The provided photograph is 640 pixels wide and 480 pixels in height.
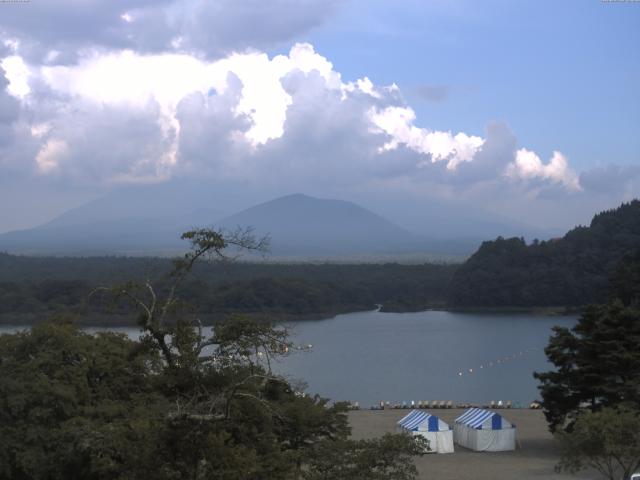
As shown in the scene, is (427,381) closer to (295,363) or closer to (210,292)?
(295,363)

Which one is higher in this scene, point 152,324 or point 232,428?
point 152,324

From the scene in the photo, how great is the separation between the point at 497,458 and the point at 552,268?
151ft

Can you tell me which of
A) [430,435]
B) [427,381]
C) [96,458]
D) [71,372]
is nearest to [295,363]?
[427,381]

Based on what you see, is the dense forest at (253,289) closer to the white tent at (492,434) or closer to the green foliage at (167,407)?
the white tent at (492,434)

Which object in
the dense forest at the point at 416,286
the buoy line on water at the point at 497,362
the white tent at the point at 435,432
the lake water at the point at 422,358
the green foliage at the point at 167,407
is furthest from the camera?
the dense forest at the point at 416,286

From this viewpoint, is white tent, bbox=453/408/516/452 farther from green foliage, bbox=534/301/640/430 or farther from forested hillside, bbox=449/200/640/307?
forested hillside, bbox=449/200/640/307

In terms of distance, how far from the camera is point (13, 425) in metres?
9.80

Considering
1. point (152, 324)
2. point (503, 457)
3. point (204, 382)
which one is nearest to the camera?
point (152, 324)

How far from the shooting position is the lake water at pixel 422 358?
25.6 metres

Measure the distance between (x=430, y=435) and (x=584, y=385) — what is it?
272 centimetres

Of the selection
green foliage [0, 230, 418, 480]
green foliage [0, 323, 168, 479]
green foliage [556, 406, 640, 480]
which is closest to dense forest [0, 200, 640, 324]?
green foliage [0, 323, 168, 479]

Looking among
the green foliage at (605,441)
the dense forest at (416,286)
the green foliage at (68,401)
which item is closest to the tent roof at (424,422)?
the green foliage at (605,441)

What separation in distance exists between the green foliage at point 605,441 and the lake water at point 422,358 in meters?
6.93

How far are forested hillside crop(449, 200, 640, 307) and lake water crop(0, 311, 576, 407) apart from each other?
583 centimetres
